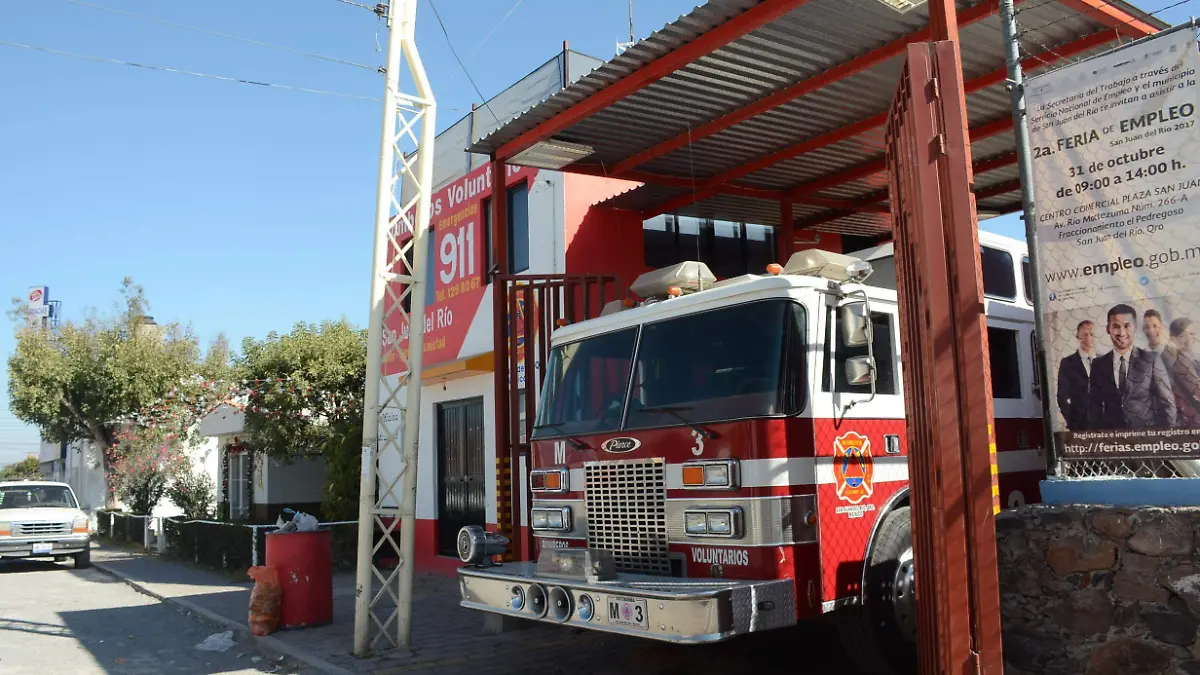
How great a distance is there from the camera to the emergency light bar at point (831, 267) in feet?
20.6

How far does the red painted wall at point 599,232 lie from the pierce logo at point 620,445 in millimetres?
5220

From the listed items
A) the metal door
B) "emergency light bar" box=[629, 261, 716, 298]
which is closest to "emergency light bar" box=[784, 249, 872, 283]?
"emergency light bar" box=[629, 261, 716, 298]

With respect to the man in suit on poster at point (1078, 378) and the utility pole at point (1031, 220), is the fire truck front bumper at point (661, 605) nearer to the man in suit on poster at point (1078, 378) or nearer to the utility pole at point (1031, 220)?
the utility pole at point (1031, 220)

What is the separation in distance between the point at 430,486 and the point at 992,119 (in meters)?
8.97

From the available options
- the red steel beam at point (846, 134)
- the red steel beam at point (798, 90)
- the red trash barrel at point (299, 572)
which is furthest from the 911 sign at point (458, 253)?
the red trash barrel at point (299, 572)

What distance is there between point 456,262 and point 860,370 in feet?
30.0

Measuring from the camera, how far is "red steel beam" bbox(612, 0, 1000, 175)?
7242 millimetres

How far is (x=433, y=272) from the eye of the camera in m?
14.8

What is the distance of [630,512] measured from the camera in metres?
6.23

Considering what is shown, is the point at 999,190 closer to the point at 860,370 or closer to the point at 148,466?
the point at 860,370

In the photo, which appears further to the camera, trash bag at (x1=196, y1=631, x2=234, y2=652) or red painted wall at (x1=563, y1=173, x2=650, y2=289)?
red painted wall at (x1=563, y1=173, x2=650, y2=289)

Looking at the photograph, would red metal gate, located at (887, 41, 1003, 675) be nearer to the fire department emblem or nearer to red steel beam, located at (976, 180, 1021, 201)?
the fire department emblem

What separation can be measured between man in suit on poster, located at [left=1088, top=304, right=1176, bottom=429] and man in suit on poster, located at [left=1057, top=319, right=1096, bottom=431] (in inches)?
1.5

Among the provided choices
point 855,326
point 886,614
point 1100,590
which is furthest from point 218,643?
point 1100,590
